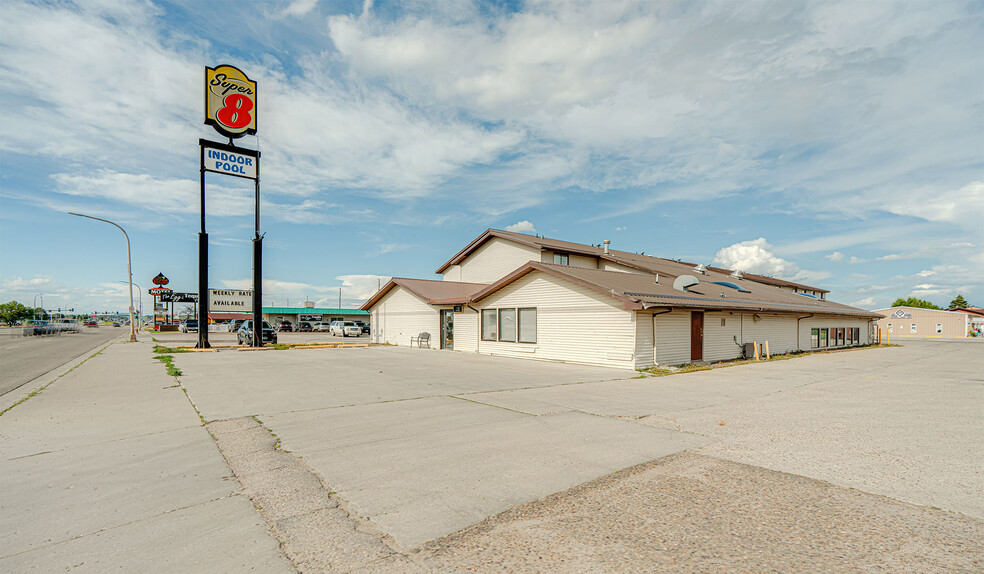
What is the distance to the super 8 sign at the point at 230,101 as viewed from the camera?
2380 centimetres

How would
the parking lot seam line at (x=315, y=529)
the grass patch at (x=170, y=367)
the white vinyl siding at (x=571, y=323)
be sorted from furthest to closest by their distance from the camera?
the white vinyl siding at (x=571, y=323) < the grass patch at (x=170, y=367) < the parking lot seam line at (x=315, y=529)

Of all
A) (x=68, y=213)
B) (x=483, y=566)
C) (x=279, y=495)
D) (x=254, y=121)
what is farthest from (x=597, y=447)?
(x=68, y=213)

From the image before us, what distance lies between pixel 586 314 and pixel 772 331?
38.5ft

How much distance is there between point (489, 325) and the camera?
75.6 feet

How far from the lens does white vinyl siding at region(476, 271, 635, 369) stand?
16.6 m

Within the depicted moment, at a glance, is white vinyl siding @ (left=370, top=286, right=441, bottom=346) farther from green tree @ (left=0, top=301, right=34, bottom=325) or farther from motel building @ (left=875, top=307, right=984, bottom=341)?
green tree @ (left=0, top=301, right=34, bottom=325)

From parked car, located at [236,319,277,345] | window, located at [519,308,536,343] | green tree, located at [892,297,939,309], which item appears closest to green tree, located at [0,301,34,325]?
parked car, located at [236,319,277,345]

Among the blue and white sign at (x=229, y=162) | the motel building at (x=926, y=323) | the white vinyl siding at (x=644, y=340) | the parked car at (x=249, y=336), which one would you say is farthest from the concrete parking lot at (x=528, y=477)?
the motel building at (x=926, y=323)

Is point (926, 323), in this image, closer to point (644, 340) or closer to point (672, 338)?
point (672, 338)

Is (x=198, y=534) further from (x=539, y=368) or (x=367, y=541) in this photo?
(x=539, y=368)

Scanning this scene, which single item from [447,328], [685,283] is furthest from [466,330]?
[685,283]

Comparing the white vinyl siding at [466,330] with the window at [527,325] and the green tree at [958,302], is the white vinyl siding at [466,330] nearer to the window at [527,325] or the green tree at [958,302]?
the window at [527,325]

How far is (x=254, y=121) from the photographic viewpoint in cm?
2500

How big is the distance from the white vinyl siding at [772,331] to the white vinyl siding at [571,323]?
8101mm
